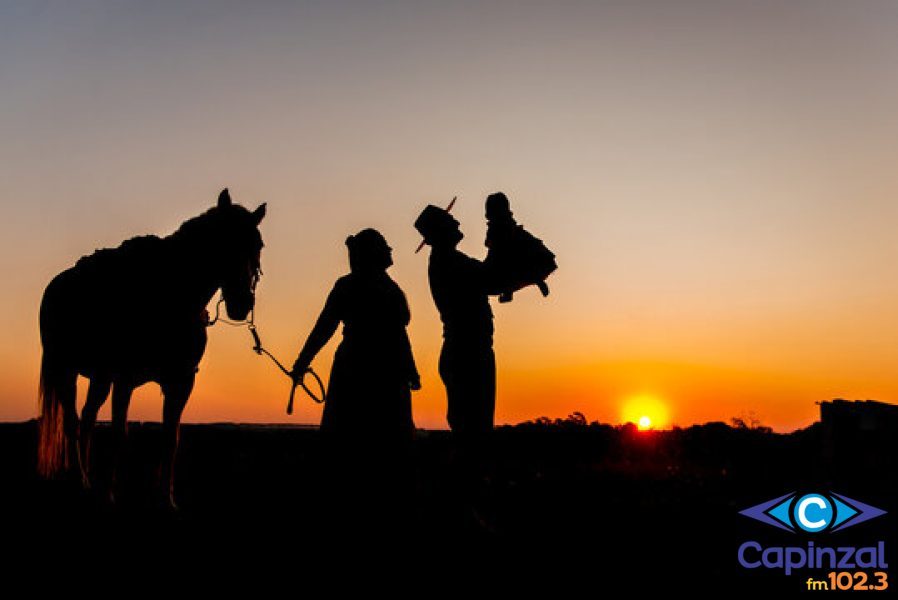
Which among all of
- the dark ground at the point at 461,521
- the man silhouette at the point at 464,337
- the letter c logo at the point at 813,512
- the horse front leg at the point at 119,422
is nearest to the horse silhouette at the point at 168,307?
the horse front leg at the point at 119,422

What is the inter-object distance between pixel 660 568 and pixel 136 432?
13.3 m

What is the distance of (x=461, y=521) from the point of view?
27.1ft

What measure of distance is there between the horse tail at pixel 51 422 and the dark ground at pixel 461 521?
376mm

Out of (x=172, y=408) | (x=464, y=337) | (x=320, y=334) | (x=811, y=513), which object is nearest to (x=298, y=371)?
(x=320, y=334)

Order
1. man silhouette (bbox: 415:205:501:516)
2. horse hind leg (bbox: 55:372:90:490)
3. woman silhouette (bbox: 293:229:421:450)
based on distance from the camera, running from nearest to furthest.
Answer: woman silhouette (bbox: 293:229:421:450)
man silhouette (bbox: 415:205:501:516)
horse hind leg (bbox: 55:372:90:490)

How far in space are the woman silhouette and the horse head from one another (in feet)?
5.61

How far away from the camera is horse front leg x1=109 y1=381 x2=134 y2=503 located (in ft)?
31.0

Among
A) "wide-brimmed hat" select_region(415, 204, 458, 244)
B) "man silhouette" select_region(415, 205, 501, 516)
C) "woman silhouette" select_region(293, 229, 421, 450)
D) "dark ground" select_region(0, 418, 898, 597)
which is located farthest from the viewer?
"wide-brimmed hat" select_region(415, 204, 458, 244)

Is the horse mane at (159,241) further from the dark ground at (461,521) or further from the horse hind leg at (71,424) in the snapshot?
the dark ground at (461,521)

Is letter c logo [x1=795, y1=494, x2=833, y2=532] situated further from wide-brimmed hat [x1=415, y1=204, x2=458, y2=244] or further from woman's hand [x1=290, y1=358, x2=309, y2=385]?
woman's hand [x1=290, y1=358, x2=309, y2=385]

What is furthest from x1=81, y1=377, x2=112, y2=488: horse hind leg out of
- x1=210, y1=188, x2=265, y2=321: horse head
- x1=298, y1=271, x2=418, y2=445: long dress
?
x1=298, y1=271, x2=418, y2=445: long dress

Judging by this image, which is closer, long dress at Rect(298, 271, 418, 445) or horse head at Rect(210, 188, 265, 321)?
long dress at Rect(298, 271, 418, 445)

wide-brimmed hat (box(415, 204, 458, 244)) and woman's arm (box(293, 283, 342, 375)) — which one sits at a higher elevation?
wide-brimmed hat (box(415, 204, 458, 244))

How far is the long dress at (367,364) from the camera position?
8203 millimetres
